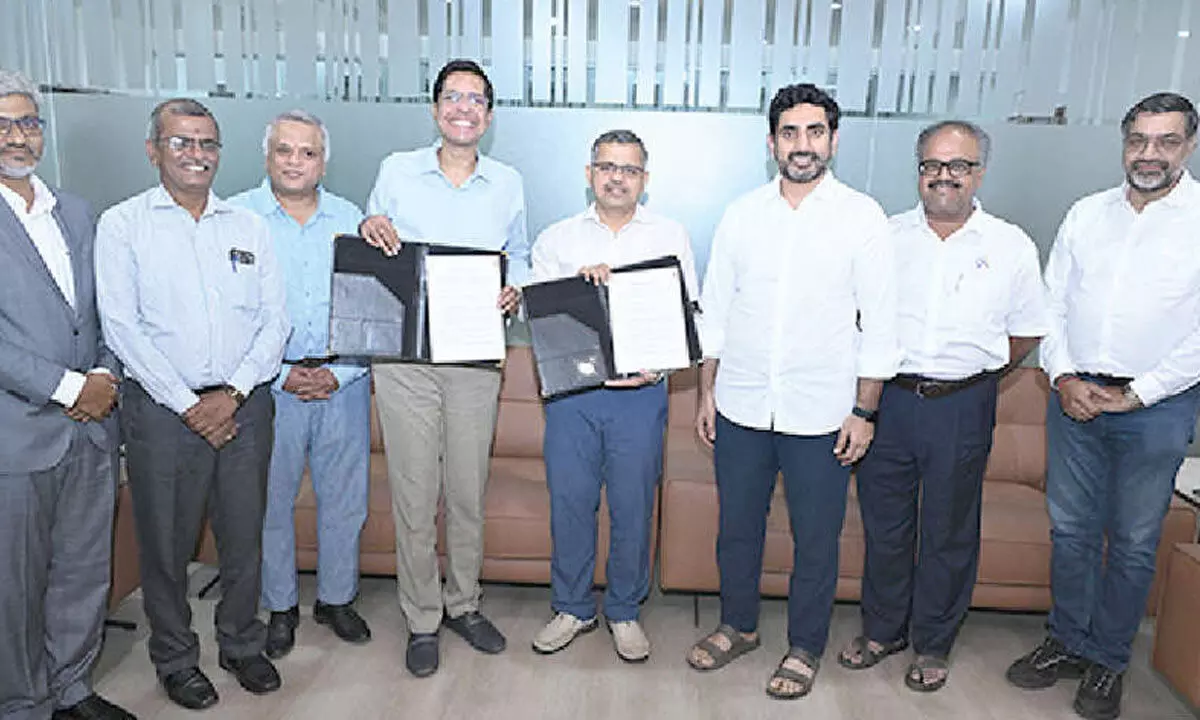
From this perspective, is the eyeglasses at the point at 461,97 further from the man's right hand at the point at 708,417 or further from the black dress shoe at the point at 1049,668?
the black dress shoe at the point at 1049,668

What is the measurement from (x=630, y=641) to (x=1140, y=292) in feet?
6.01

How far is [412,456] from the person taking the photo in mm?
2732

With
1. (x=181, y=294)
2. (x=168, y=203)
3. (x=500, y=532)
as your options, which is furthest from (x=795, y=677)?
(x=168, y=203)

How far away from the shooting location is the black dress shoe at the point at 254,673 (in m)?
2.65

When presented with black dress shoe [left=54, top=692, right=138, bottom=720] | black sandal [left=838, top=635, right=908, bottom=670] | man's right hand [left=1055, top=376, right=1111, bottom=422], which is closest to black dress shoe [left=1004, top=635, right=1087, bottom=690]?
black sandal [left=838, top=635, right=908, bottom=670]

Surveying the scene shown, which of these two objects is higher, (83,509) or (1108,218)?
(1108,218)

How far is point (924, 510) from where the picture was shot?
2719mm

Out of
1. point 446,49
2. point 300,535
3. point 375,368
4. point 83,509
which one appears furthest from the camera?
point 446,49

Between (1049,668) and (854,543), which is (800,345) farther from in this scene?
(1049,668)

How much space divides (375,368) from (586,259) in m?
0.72

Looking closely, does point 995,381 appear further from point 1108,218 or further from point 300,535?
point 300,535

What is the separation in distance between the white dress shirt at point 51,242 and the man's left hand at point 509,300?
110cm

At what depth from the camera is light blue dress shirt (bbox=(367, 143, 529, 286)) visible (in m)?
2.66

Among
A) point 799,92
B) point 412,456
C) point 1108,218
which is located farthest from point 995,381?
point 412,456
